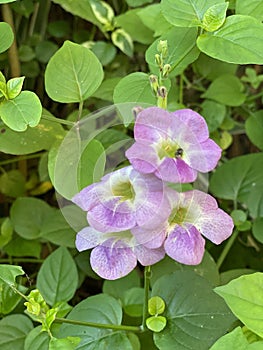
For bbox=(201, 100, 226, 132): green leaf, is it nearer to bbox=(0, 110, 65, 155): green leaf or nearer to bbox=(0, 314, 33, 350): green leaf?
bbox=(0, 110, 65, 155): green leaf

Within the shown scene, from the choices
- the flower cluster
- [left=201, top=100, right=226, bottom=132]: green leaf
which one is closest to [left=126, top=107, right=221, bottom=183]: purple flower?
the flower cluster

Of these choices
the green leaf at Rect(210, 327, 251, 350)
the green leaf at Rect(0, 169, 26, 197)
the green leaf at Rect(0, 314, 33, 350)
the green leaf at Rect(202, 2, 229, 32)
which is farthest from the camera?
the green leaf at Rect(0, 169, 26, 197)

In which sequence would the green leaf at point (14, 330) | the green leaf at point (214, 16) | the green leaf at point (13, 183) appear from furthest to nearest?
the green leaf at point (13, 183) < the green leaf at point (14, 330) < the green leaf at point (214, 16)

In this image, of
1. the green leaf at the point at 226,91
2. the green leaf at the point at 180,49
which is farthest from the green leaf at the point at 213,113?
the green leaf at the point at 180,49

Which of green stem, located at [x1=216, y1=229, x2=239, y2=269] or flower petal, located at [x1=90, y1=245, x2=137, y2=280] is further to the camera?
green stem, located at [x1=216, y1=229, x2=239, y2=269]

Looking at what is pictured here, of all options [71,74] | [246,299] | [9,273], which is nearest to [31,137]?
[71,74]

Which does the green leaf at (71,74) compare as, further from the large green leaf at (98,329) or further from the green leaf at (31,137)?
the large green leaf at (98,329)
